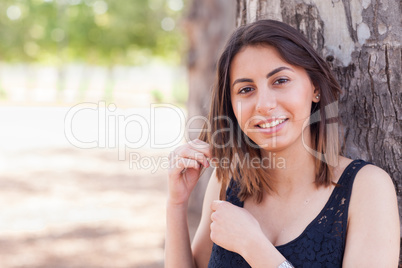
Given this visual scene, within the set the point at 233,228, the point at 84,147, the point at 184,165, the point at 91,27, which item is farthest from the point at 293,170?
the point at 91,27

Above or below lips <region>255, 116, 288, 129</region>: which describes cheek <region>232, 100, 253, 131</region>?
above

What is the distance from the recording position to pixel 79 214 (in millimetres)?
7559

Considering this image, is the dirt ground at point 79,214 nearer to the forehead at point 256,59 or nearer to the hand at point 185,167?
the hand at point 185,167

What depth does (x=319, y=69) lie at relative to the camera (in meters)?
2.03

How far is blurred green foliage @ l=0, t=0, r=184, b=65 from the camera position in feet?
90.5

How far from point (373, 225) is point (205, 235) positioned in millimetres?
828

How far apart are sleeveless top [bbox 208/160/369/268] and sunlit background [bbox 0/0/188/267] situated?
262 cm

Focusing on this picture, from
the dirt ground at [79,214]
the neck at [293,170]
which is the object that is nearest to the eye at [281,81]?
the neck at [293,170]

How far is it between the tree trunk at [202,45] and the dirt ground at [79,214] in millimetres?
838

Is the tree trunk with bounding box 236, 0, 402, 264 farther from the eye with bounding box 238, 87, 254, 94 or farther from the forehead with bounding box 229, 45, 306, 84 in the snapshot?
the eye with bounding box 238, 87, 254, 94

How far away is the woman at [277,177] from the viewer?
5.95 ft

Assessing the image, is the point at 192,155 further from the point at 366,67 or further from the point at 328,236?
the point at 366,67

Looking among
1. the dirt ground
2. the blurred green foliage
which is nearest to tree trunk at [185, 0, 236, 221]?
the dirt ground

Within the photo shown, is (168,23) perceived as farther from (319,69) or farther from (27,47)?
(319,69)
